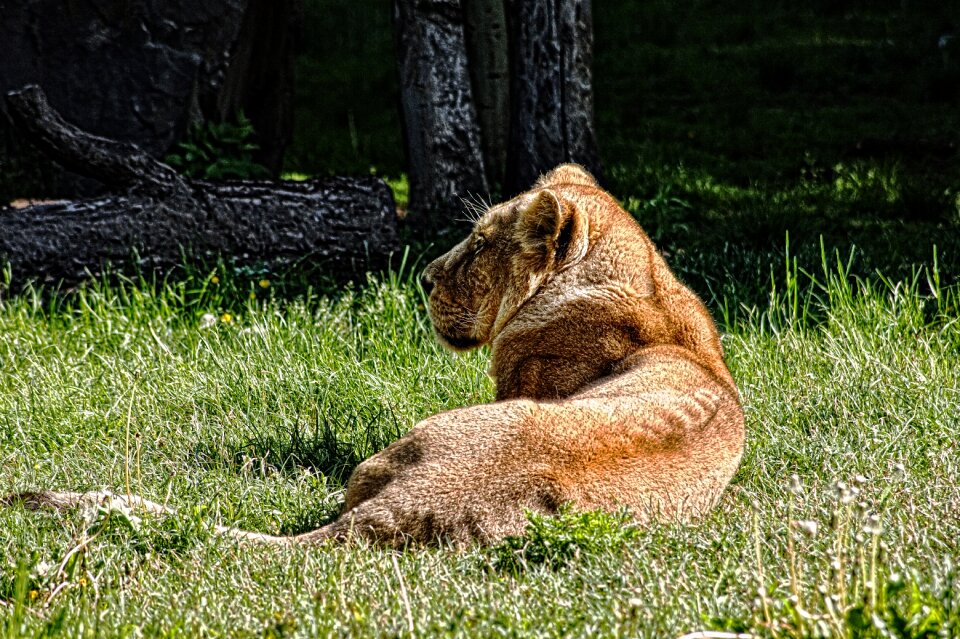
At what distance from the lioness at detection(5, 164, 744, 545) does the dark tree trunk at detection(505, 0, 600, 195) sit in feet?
10.1

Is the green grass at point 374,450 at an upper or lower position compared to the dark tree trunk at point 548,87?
lower

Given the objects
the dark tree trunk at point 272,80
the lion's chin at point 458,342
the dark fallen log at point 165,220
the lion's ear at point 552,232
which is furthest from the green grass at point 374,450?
the dark tree trunk at point 272,80

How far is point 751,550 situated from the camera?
11.3ft

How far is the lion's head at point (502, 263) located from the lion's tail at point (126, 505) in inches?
46.9

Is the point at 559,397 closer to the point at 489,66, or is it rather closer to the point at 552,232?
the point at 552,232

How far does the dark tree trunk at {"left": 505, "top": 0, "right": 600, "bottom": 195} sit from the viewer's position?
26.2 ft

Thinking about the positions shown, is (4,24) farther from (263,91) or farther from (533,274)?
(533,274)

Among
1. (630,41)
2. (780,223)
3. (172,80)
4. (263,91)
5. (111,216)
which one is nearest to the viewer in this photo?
(111,216)

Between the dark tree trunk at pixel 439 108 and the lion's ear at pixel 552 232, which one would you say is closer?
the lion's ear at pixel 552 232

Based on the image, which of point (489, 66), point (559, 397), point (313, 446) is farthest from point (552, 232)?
point (489, 66)

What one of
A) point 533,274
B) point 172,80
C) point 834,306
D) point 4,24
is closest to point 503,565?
point 533,274

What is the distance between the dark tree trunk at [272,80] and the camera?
9.87m

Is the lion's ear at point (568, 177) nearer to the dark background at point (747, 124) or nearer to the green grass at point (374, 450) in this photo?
the green grass at point (374, 450)

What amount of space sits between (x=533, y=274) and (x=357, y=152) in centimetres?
707
